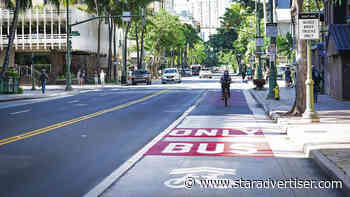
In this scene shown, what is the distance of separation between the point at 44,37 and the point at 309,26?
179ft

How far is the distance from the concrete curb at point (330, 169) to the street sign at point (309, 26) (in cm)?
652

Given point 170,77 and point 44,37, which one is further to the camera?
point 44,37

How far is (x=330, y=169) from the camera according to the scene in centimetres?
855

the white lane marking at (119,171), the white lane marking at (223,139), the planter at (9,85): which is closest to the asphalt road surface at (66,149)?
the white lane marking at (119,171)

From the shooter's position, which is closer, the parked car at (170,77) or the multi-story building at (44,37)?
the parked car at (170,77)

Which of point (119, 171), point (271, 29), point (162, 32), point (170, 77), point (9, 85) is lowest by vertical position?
point (119, 171)

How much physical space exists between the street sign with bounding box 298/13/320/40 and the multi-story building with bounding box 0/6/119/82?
5286 cm

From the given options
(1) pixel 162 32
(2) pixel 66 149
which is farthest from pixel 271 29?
(1) pixel 162 32

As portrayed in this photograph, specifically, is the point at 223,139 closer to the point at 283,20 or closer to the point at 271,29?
the point at 271,29

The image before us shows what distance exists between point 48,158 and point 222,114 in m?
11.8

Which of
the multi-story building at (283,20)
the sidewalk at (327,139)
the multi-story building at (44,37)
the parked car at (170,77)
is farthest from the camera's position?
the multi-story building at (283,20)

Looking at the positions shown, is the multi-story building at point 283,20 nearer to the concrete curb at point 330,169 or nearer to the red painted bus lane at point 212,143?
the red painted bus lane at point 212,143

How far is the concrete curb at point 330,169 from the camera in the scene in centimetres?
735

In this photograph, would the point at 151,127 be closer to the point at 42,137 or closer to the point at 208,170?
the point at 42,137
